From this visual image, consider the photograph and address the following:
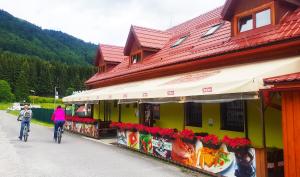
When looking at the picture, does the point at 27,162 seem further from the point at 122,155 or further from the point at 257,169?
the point at 257,169

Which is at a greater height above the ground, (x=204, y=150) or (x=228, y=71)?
(x=228, y=71)

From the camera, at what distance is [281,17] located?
10.5 metres

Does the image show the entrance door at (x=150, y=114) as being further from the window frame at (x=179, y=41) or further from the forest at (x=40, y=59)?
the forest at (x=40, y=59)

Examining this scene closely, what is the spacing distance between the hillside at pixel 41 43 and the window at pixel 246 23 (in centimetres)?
14863

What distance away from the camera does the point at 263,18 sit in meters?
11.1

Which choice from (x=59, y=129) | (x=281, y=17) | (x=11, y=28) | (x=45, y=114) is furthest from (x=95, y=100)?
(x=11, y=28)

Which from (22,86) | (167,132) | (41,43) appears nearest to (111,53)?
(167,132)

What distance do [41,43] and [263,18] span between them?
173469 millimetres

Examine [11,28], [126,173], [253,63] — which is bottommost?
[126,173]

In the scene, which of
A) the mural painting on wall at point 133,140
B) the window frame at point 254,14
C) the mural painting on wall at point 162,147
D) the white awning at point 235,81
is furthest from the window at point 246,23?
the mural painting on wall at point 133,140

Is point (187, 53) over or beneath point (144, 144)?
over

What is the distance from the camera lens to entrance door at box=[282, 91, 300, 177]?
683cm

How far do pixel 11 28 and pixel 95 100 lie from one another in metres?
174

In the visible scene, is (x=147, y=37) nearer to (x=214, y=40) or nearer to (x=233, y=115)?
(x=214, y=40)
